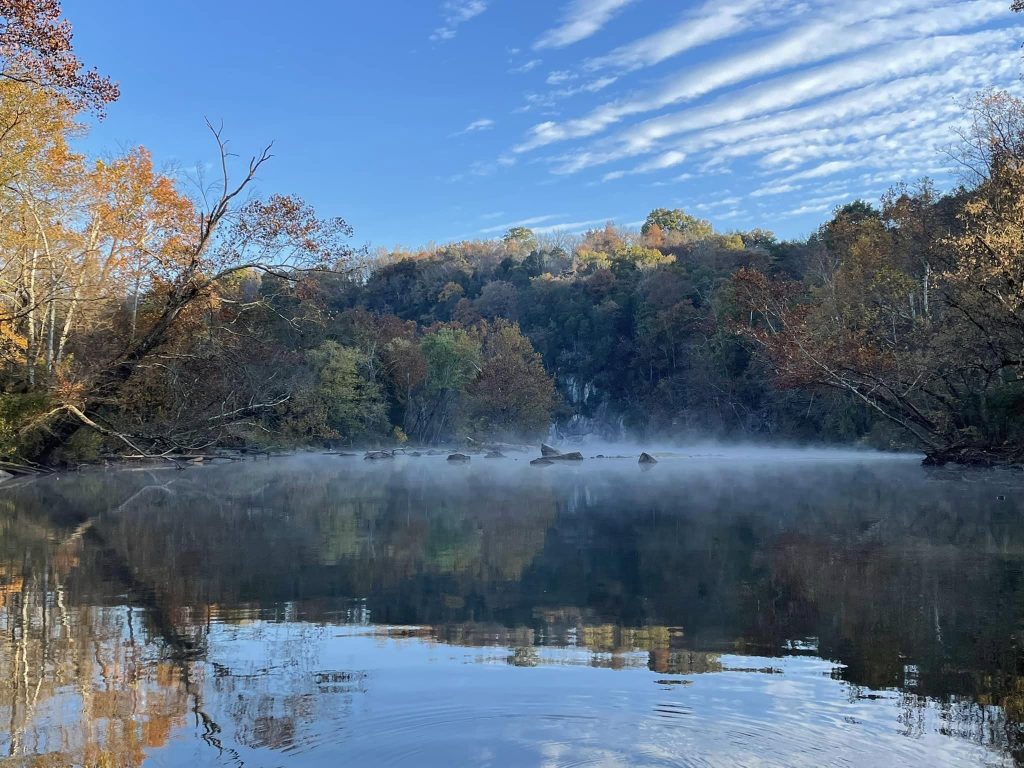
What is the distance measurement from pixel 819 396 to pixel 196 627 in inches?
1720

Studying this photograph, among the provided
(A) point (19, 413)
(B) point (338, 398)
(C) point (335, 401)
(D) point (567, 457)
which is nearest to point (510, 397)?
(B) point (338, 398)

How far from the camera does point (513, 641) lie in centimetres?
608

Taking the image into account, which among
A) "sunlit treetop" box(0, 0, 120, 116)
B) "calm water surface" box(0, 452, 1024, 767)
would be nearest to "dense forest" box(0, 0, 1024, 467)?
"sunlit treetop" box(0, 0, 120, 116)

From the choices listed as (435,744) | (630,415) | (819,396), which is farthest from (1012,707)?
(630,415)

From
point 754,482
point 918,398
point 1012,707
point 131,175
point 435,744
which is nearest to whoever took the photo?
point 435,744

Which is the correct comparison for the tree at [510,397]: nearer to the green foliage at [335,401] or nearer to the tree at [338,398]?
the green foliage at [335,401]

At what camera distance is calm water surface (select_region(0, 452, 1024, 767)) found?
409 centimetres

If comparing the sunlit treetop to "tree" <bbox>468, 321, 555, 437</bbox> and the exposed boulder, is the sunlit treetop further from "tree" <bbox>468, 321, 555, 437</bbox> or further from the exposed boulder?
"tree" <bbox>468, 321, 555, 437</bbox>

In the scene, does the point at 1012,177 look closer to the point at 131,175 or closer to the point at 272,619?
the point at 272,619

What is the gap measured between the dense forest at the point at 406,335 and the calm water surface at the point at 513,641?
288 inches

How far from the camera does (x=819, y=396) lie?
45781 mm

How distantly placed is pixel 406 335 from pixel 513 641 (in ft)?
160

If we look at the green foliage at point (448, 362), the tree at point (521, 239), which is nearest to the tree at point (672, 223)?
the tree at point (521, 239)

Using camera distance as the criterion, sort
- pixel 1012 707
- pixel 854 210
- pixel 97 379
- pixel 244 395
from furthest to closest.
→ 1. pixel 854 210
2. pixel 244 395
3. pixel 97 379
4. pixel 1012 707
